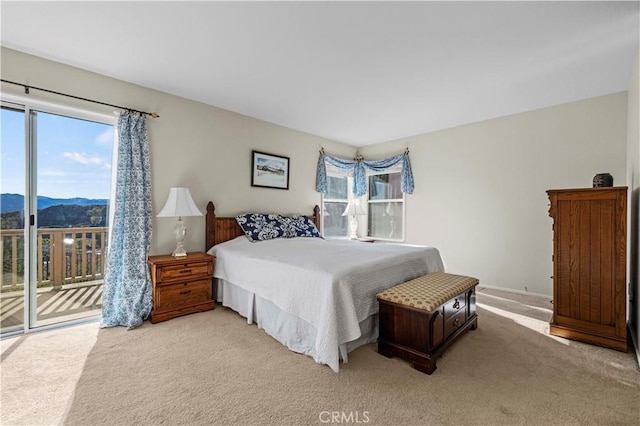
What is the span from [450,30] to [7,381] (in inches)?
151

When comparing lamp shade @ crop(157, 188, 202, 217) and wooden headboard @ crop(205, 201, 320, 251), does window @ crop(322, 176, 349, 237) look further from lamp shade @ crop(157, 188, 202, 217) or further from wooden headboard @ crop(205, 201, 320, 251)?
lamp shade @ crop(157, 188, 202, 217)

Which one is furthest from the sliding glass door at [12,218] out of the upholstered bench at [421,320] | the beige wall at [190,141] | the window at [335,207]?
the window at [335,207]

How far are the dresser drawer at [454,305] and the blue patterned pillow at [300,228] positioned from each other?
225 centimetres

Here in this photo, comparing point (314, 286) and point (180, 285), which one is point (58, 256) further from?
point (314, 286)

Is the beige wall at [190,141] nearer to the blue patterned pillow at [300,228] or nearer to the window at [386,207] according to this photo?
the blue patterned pillow at [300,228]

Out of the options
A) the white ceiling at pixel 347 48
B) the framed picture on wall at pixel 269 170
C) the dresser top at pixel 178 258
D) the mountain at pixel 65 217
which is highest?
the white ceiling at pixel 347 48

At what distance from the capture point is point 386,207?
5.52 meters

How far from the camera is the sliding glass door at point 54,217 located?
2572mm

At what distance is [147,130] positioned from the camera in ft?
10.4

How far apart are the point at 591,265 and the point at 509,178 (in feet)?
5.99

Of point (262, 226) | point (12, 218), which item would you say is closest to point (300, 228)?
point (262, 226)

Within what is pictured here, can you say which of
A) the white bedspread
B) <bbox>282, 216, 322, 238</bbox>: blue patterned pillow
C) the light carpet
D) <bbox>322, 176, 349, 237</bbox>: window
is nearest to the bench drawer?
the light carpet

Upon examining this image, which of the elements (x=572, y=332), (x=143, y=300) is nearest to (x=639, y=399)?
(x=572, y=332)

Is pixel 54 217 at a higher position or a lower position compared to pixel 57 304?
higher
